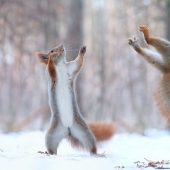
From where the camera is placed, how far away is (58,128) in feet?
17.3

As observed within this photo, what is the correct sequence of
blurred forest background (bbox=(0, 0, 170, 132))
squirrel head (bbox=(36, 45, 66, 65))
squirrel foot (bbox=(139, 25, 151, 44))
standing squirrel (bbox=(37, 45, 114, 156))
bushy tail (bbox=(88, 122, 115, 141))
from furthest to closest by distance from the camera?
blurred forest background (bbox=(0, 0, 170, 132)) < bushy tail (bbox=(88, 122, 115, 141)) < squirrel head (bbox=(36, 45, 66, 65)) < standing squirrel (bbox=(37, 45, 114, 156)) < squirrel foot (bbox=(139, 25, 151, 44))

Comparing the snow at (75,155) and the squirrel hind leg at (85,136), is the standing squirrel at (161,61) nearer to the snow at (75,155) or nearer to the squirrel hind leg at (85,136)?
the snow at (75,155)

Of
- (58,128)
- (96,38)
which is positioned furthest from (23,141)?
(96,38)

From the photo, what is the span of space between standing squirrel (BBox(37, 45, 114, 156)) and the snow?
0.21 m

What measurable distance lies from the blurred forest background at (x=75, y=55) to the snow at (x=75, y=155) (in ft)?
5.30

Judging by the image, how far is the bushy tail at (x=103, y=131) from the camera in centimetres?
567

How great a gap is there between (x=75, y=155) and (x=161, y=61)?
1.53 meters

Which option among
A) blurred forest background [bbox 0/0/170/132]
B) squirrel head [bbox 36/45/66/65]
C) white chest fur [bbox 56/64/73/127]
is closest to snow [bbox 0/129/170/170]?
white chest fur [bbox 56/64/73/127]

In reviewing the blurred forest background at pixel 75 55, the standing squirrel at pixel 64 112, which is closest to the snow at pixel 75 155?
the standing squirrel at pixel 64 112

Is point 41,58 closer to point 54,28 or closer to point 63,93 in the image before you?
point 63,93

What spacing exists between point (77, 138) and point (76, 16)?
308 inches

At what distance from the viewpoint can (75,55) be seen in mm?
11469

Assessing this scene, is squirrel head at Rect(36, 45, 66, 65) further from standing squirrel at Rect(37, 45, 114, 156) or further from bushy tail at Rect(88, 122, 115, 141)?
bushy tail at Rect(88, 122, 115, 141)

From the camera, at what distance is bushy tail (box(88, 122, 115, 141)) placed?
567 cm
